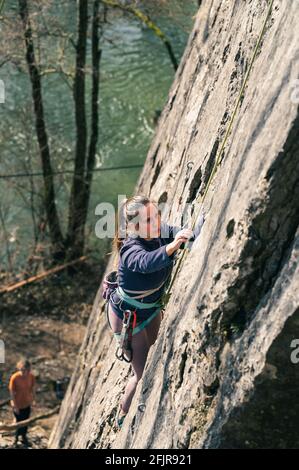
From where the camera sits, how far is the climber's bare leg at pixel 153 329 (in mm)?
5941

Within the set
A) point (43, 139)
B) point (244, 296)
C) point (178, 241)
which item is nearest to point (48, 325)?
point (43, 139)

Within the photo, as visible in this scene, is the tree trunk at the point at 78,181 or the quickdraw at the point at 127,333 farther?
the tree trunk at the point at 78,181

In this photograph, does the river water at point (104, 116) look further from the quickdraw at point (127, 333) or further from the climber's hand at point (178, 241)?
the climber's hand at point (178, 241)

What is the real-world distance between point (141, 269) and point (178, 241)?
1.17ft

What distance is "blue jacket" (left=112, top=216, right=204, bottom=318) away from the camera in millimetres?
5020

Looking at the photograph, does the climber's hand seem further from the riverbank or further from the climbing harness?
the riverbank

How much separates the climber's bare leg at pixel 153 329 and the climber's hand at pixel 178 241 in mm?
1098

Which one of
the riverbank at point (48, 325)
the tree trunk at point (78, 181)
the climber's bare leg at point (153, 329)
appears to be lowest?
the riverbank at point (48, 325)

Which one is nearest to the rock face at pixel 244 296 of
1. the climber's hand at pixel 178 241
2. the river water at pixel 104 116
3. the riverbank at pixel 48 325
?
the climber's hand at pixel 178 241

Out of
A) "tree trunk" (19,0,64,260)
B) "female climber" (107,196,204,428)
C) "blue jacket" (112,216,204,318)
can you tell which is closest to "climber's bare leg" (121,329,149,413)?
"female climber" (107,196,204,428)

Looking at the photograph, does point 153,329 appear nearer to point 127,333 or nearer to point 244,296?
point 127,333

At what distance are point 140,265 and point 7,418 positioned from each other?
8.92 m

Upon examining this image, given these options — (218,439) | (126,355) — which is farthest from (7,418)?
(218,439)

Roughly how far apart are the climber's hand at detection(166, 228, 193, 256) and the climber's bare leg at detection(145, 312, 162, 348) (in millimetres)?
1098
